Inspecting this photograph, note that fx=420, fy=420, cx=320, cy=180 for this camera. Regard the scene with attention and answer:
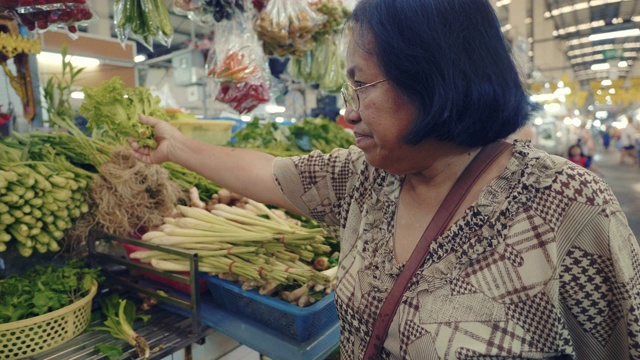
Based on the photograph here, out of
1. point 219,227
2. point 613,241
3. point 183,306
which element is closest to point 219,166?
point 219,227

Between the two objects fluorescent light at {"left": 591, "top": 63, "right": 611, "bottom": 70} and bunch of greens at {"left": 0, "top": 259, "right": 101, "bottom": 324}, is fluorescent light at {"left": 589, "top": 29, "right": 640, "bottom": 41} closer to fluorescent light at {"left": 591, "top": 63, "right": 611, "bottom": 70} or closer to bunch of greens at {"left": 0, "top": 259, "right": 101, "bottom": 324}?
fluorescent light at {"left": 591, "top": 63, "right": 611, "bottom": 70}

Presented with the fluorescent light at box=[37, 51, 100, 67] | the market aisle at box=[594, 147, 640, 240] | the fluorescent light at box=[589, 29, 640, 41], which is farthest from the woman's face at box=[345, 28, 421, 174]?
the fluorescent light at box=[589, 29, 640, 41]

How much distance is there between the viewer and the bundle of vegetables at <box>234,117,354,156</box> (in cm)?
356

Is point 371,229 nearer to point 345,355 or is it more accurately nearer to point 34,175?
point 345,355

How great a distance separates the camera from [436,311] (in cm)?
101

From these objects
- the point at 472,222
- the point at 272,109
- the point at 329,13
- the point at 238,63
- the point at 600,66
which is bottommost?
the point at 472,222

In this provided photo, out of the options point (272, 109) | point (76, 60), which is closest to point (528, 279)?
point (272, 109)

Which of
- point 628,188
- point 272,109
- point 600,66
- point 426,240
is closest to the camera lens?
point 426,240

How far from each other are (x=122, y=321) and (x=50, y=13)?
4.14 feet

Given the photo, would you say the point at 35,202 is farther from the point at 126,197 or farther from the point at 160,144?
the point at 160,144

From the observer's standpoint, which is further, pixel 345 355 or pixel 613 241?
pixel 345 355

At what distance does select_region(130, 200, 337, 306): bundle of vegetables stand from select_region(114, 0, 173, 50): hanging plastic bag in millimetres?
882

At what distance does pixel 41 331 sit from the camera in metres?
1.49

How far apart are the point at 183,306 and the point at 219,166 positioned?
2.04ft
